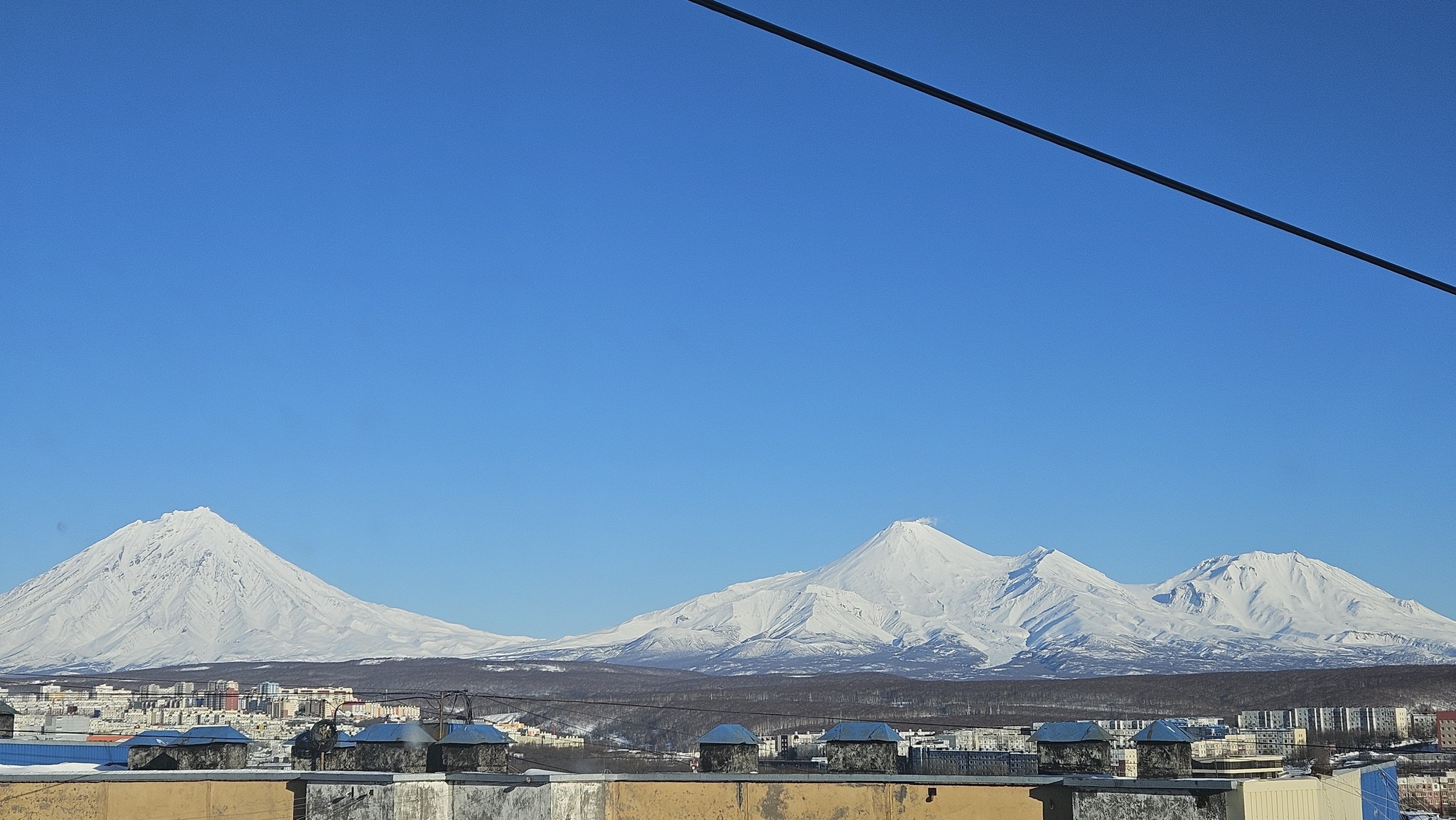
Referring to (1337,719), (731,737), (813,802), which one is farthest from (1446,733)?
(813,802)

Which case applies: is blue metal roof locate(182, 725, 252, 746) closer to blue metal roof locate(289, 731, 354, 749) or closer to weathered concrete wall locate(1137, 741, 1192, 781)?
blue metal roof locate(289, 731, 354, 749)

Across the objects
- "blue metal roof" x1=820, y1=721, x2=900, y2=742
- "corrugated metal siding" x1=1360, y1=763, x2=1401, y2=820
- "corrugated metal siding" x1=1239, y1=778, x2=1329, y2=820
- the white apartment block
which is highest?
"blue metal roof" x1=820, y1=721, x2=900, y2=742

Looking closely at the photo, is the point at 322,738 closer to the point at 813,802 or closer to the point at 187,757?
the point at 187,757

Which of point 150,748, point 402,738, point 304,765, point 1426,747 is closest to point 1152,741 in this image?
point 402,738

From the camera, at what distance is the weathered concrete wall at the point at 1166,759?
2653 centimetres

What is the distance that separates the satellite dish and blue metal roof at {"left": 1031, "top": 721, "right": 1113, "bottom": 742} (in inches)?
605

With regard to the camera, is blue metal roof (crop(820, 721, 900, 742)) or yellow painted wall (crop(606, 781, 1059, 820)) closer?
yellow painted wall (crop(606, 781, 1059, 820))

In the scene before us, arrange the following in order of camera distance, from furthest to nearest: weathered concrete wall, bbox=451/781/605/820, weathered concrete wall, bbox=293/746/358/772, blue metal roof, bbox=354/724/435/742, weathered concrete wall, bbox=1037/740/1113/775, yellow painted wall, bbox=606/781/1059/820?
weathered concrete wall, bbox=293/746/358/772 < blue metal roof, bbox=354/724/435/742 < weathered concrete wall, bbox=1037/740/1113/775 < weathered concrete wall, bbox=451/781/605/820 < yellow painted wall, bbox=606/781/1059/820

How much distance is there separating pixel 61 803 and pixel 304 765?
540cm

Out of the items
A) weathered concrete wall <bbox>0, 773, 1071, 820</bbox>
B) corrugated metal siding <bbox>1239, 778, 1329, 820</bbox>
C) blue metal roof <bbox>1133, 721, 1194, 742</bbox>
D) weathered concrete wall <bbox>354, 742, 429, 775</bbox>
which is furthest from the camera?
weathered concrete wall <bbox>354, 742, 429, 775</bbox>

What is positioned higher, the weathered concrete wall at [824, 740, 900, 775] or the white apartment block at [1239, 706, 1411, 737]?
the weathered concrete wall at [824, 740, 900, 775]

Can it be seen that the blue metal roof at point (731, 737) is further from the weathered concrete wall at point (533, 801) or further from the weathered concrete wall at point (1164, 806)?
the weathered concrete wall at point (1164, 806)

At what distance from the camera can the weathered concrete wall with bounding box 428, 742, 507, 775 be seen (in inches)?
1139

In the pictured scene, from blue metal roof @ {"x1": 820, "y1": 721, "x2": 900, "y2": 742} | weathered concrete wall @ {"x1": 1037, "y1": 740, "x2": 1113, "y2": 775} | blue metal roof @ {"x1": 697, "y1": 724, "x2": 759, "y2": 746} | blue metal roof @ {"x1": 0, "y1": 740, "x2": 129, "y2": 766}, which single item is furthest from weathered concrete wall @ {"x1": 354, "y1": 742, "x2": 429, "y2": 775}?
blue metal roof @ {"x1": 0, "y1": 740, "x2": 129, "y2": 766}
